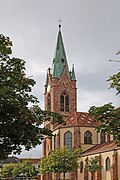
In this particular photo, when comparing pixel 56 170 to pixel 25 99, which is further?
pixel 56 170

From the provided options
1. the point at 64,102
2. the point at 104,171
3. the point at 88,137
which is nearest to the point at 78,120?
the point at 88,137

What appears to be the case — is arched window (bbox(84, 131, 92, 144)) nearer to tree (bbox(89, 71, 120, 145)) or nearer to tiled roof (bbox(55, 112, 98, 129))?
tiled roof (bbox(55, 112, 98, 129))

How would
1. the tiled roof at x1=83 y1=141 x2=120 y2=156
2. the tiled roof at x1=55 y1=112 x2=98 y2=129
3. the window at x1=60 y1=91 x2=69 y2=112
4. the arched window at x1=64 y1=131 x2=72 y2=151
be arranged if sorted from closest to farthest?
the tiled roof at x1=83 y1=141 x2=120 y2=156 → the arched window at x1=64 y1=131 x2=72 y2=151 → the tiled roof at x1=55 y1=112 x2=98 y2=129 → the window at x1=60 y1=91 x2=69 y2=112

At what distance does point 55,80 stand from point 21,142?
71.1 metres

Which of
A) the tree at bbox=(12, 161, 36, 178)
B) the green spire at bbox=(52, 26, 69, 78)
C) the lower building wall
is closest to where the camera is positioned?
the lower building wall

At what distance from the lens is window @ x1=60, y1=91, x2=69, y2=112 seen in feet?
273

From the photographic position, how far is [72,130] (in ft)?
240

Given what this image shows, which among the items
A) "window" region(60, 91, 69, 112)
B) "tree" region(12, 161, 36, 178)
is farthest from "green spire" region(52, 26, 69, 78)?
"tree" region(12, 161, 36, 178)

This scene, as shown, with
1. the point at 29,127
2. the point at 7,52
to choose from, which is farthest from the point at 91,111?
the point at 7,52

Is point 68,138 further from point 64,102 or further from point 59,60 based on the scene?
point 59,60

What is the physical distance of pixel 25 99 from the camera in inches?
554

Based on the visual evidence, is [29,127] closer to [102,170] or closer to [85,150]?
[102,170]

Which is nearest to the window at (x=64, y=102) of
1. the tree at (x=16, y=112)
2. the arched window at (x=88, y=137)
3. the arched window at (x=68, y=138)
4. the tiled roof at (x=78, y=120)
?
the tiled roof at (x=78, y=120)

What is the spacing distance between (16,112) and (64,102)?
7074 centimetres
